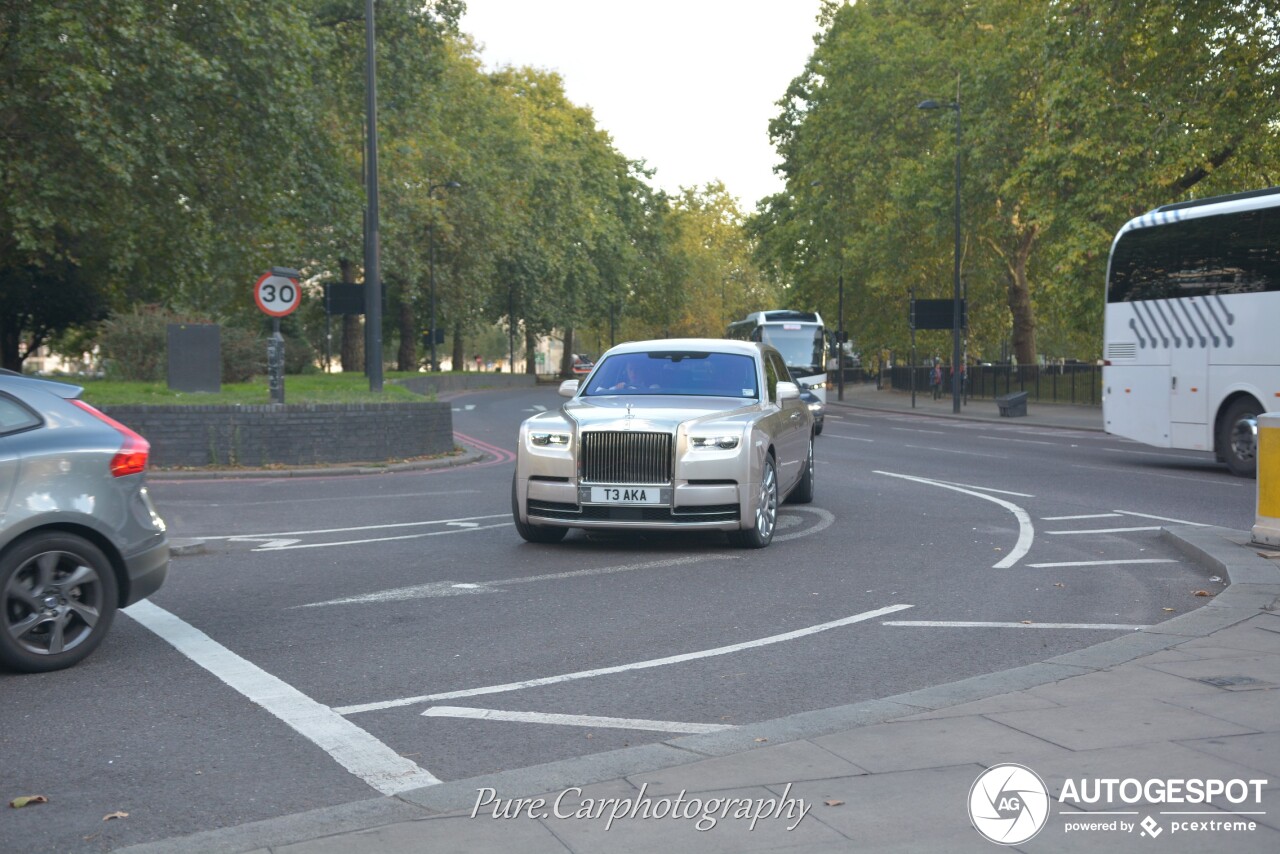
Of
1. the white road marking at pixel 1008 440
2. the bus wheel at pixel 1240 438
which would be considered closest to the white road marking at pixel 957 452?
the white road marking at pixel 1008 440

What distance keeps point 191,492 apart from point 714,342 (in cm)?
770

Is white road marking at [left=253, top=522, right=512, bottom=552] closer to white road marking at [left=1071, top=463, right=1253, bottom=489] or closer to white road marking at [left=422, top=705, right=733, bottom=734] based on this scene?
white road marking at [left=422, top=705, right=733, bottom=734]

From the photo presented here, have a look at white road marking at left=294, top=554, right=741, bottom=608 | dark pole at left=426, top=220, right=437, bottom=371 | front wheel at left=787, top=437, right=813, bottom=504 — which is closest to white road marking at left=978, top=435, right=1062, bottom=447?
front wheel at left=787, top=437, right=813, bottom=504

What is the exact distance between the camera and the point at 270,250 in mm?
31172

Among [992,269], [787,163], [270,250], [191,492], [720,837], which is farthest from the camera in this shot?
[787,163]

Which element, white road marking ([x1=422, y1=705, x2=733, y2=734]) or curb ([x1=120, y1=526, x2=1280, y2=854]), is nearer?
curb ([x1=120, y1=526, x2=1280, y2=854])

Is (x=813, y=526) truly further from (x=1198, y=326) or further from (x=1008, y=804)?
(x=1198, y=326)

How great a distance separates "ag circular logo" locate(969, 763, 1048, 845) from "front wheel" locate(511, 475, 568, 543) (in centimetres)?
699

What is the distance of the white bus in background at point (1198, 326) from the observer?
19.3 meters

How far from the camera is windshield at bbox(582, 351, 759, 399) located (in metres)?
12.3

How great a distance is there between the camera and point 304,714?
5906 millimetres

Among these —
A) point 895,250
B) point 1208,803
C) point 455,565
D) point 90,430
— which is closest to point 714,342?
point 455,565

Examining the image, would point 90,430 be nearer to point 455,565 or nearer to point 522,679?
point 522,679

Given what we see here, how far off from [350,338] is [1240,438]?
139 feet
